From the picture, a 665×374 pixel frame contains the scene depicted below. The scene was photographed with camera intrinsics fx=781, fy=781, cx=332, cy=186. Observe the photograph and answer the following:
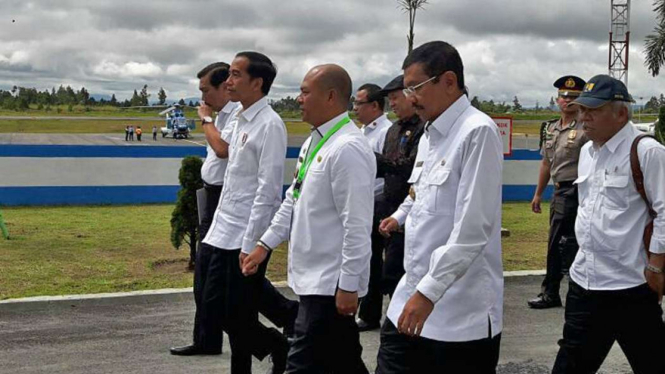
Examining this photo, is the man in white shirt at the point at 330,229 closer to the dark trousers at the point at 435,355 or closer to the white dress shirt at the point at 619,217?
the dark trousers at the point at 435,355

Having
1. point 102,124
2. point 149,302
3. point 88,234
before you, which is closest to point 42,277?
point 149,302

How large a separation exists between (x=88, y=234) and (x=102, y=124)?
58243mm

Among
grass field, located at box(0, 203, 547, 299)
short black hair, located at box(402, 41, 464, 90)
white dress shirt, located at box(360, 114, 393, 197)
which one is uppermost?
short black hair, located at box(402, 41, 464, 90)

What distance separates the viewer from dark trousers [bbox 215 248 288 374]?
14.9 feet

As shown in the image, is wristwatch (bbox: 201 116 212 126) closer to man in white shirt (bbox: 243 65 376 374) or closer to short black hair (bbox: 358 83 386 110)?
man in white shirt (bbox: 243 65 376 374)

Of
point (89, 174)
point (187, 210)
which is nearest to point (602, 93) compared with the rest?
point (187, 210)

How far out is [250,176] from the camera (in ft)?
14.8

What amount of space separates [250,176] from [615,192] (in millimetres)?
1986

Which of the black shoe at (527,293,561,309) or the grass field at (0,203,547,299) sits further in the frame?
the grass field at (0,203,547,299)

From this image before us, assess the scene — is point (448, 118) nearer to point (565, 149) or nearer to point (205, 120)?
point (205, 120)

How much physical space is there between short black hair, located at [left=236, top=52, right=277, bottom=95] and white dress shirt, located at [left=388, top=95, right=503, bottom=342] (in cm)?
187

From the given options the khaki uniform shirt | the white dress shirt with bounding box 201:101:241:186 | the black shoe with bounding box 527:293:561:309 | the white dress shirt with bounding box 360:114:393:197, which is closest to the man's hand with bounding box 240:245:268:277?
the white dress shirt with bounding box 201:101:241:186

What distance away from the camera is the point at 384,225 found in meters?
4.08

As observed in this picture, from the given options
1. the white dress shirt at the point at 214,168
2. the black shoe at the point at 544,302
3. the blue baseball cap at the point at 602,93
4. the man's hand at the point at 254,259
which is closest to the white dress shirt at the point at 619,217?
the blue baseball cap at the point at 602,93
